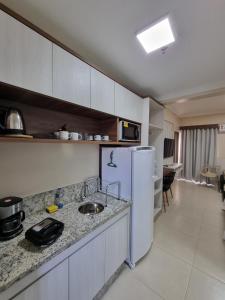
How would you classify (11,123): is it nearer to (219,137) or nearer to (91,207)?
(91,207)

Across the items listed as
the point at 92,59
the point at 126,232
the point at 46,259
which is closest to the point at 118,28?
the point at 92,59

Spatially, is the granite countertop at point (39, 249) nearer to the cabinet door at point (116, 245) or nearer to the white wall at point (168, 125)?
the cabinet door at point (116, 245)

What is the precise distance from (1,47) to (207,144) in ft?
19.6

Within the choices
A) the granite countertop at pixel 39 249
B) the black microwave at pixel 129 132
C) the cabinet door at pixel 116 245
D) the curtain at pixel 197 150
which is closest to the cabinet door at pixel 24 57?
the black microwave at pixel 129 132

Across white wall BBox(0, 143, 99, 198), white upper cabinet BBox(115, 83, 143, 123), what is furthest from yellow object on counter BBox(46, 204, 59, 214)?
white upper cabinet BBox(115, 83, 143, 123)

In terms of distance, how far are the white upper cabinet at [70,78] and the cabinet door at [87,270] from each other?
126 centimetres

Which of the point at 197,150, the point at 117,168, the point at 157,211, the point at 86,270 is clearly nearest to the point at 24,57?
the point at 117,168

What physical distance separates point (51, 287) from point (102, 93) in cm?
165

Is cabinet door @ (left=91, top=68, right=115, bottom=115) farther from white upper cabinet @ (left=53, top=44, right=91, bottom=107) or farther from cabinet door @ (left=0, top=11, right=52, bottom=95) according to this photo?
cabinet door @ (left=0, top=11, right=52, bottom=95)

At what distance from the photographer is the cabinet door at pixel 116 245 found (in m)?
1.37

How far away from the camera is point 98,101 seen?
4.75ft

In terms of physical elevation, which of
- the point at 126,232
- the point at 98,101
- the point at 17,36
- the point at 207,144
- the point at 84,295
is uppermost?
the point at 17,36

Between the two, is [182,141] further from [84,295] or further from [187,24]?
[84,295]

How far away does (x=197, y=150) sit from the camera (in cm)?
529
